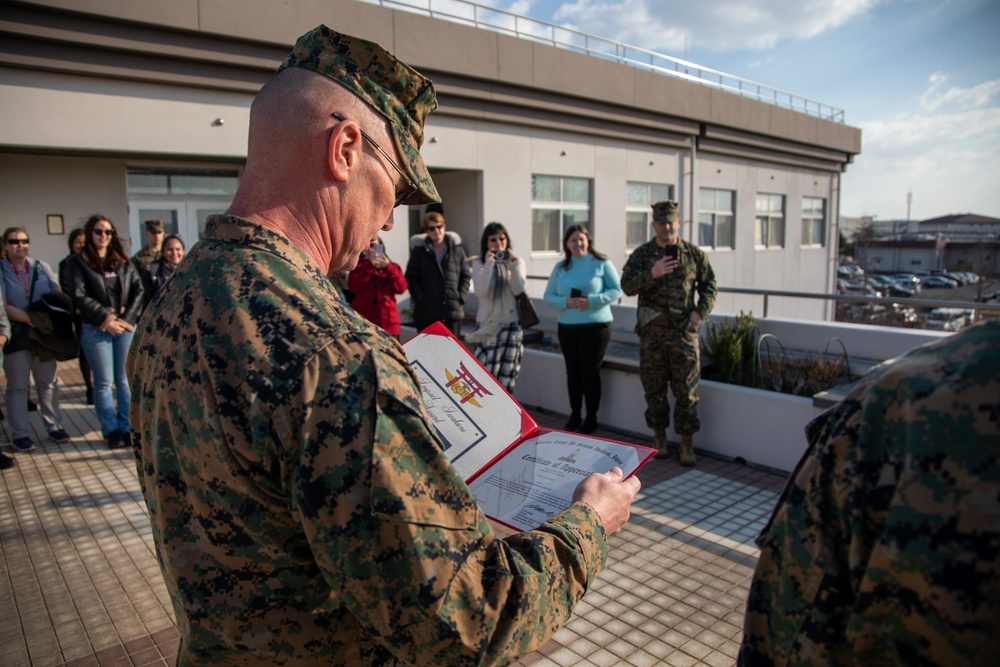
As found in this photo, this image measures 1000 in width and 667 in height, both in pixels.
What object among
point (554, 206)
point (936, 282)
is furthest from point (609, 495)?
point (936, 282)

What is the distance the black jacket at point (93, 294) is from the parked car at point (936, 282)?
46128mm

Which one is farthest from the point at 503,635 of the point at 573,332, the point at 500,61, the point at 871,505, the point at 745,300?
the point at 745,300

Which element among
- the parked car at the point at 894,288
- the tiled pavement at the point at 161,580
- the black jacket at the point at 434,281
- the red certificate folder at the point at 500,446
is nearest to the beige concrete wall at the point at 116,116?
the black jacket at the point at 434,281

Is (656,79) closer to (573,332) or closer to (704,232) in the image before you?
(704,232)

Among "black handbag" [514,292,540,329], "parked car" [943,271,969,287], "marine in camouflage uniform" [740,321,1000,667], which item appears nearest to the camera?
"marine in camouflage uniform" [740,321,1000,667]

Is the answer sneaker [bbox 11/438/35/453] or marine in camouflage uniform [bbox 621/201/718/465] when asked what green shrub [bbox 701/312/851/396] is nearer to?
marine in camouflage uniform [bbox 621/201/718/465]

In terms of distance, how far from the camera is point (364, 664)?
1.29 meters

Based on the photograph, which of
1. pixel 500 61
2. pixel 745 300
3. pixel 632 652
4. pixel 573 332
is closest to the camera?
pixel 632 652

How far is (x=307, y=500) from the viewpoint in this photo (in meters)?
1.02

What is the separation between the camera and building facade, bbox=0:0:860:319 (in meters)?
9.51

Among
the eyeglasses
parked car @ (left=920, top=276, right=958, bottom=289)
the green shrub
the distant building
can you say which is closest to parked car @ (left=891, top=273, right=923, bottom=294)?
parked car @ (left=920, top=276, right=958, bottom=289)

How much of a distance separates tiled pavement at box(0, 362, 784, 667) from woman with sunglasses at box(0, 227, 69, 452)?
52 cm

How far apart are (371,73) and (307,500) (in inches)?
32.1

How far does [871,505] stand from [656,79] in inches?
735
